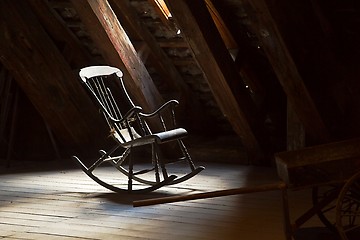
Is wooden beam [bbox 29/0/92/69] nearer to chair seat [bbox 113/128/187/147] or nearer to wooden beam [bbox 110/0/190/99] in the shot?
wooden beam [bbox 110/0/190/99]

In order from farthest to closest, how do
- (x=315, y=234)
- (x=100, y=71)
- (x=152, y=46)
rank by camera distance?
(x=152, y=46) → (x=100, y=71) → (x=315, y=234)

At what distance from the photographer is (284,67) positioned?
4801 mm

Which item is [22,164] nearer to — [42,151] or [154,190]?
[42,151]

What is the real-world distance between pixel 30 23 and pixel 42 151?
1357 mm

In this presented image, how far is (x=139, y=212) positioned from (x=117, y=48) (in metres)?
1.51

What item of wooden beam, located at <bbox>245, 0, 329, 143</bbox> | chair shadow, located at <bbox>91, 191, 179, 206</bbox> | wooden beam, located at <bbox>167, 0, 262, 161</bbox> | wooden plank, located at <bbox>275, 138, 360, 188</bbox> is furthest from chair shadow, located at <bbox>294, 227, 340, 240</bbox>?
wooden beam, located at <bbox>167, 0, 262, 161</bbox>

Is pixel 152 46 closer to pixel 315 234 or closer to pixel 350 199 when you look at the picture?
pixel 315 234

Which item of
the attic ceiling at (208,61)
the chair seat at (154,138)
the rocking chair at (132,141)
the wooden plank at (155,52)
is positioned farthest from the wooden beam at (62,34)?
the chair seat at (154,138)

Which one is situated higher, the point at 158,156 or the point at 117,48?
the point at 117,48

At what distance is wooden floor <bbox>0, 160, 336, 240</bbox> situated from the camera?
13.3ft

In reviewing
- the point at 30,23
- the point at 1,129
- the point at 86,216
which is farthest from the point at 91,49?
the point at 86,216

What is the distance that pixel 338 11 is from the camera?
16.5 ft

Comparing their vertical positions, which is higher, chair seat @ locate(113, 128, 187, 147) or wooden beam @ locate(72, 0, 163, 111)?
Result: wooden beam @ locate(72, 0, 163, 111)

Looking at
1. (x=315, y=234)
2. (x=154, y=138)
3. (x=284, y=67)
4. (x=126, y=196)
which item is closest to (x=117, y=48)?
(x=154, y=138)
